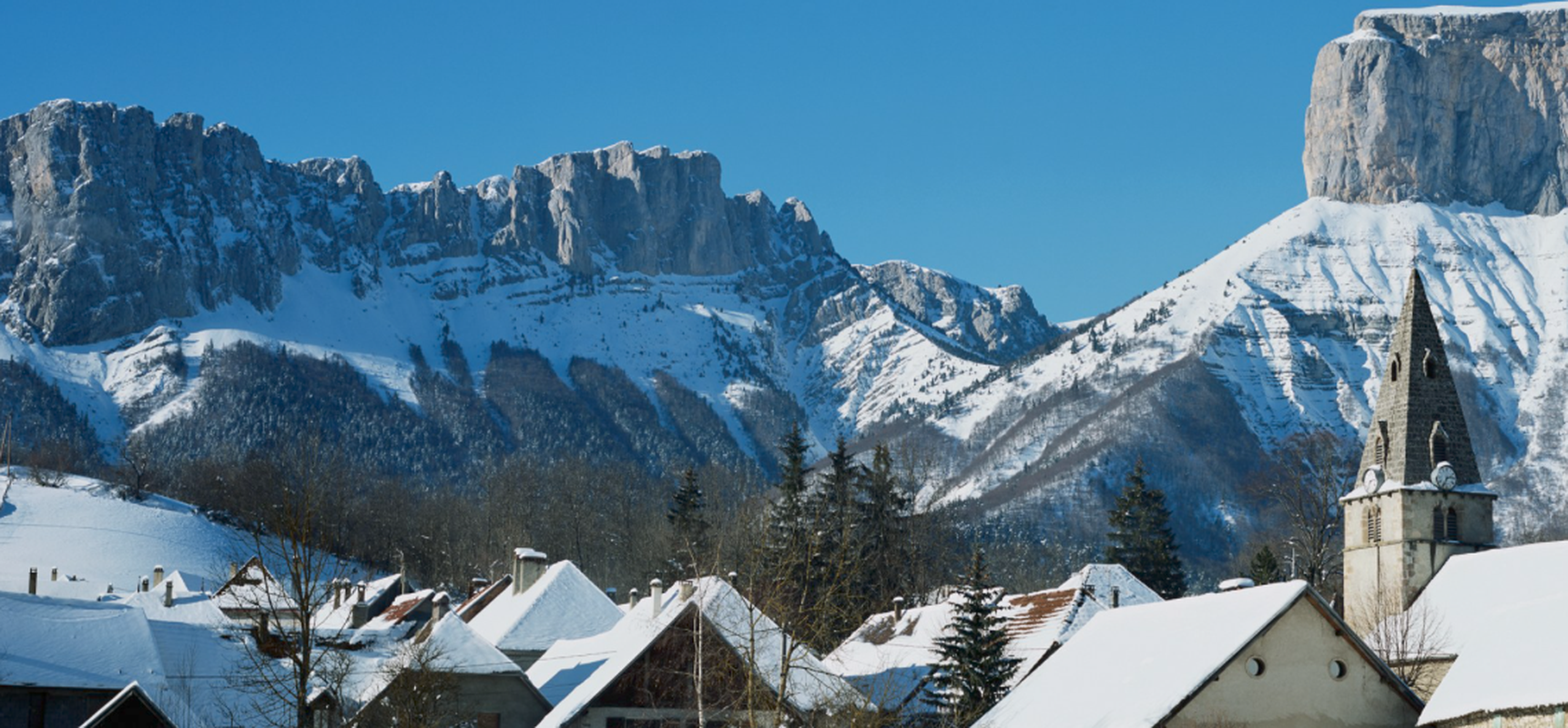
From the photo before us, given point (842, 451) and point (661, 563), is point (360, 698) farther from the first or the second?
point (661, 563)

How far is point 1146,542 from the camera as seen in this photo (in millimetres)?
106375

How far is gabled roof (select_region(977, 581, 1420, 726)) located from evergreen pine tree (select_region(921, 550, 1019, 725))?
7330 millimetres

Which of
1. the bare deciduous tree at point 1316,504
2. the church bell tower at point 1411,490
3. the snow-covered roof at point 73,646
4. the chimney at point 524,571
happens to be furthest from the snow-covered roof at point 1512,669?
the chimney at point 524,571

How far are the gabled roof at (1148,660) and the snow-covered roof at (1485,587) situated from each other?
35.0ft

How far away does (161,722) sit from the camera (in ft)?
166

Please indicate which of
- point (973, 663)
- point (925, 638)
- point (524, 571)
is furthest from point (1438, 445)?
point (524, 571)

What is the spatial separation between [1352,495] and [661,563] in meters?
55.9

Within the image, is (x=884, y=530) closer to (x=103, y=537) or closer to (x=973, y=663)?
(x=973, y=663)

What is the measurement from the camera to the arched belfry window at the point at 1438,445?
226 ft

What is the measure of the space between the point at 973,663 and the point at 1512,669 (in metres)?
15.0

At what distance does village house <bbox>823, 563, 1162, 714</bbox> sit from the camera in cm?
6406

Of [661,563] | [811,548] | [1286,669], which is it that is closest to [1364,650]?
[1286,669]

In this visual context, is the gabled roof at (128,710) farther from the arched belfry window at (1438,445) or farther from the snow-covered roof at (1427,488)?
the arched belfry window at (1438,445)

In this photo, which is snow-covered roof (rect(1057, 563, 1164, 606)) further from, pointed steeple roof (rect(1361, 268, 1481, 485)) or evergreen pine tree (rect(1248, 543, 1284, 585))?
evergreen pine tree (rect(1248, 543, 1284, 585))
